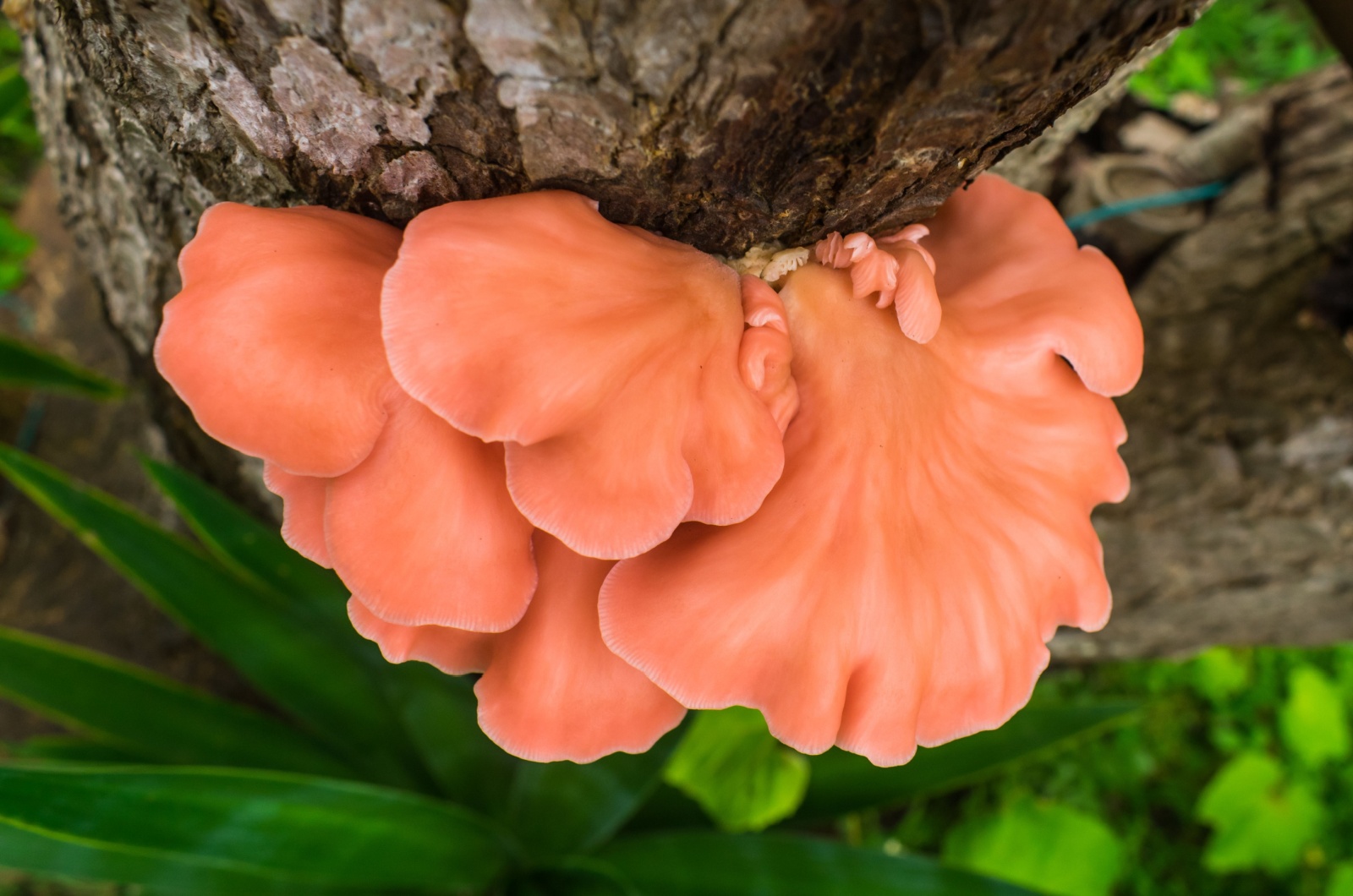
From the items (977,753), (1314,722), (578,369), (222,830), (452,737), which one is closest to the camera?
(578,369)

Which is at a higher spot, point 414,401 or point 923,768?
point 414,401

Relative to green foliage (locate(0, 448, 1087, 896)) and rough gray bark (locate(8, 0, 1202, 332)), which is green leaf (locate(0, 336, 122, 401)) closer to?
green foliage (locate(0, 448, 1087, 896))

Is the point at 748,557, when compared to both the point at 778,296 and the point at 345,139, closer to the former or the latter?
the point at 778,296

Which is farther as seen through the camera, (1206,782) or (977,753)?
(1206,782)

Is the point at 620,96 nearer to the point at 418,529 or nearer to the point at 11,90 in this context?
the point at 418,529

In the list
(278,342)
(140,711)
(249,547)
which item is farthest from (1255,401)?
(140,711)

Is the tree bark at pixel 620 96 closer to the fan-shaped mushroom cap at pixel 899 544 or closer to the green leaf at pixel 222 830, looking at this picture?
the fan-shaped mushroom cap at pixel 899 544

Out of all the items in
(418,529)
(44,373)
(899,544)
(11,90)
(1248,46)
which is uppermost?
(1248,46)
